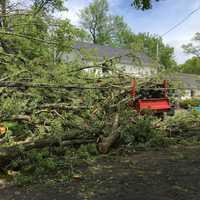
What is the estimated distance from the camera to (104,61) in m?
9.12

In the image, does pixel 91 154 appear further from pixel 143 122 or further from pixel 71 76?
pixel 71 76

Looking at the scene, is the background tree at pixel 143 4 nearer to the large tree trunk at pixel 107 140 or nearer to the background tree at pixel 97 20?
the large tree trunk at pixel 107 140

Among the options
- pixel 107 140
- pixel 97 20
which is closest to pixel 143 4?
pixel 107 140

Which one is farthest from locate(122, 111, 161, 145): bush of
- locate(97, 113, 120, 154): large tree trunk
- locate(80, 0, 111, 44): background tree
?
locate(80, 0, 111, 44): background tree

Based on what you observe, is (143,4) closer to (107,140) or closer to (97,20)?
(107,140)

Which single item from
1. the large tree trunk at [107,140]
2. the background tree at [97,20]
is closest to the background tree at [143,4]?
the large tree trunk at [107,140]

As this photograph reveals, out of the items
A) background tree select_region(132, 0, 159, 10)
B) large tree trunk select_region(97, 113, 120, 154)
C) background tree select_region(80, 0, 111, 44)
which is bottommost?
large tree trunk select_region(97, 113, 120, 154)

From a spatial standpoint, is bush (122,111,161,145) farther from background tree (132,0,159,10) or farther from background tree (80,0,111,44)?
background tree (80,0,111,44)

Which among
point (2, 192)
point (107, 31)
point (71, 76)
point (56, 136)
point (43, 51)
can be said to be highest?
point (107, 31)

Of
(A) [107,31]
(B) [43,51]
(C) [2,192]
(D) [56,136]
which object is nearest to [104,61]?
(B) [43,51]

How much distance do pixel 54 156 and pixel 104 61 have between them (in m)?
4.44

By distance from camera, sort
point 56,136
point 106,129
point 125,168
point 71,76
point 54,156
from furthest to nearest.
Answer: point 71,76 < point 106,129 < point 56,136 < point 54,156 < point 125,168

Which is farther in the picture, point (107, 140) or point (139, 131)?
point (139, 131)

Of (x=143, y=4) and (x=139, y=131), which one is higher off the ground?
(x=143, y=4)
